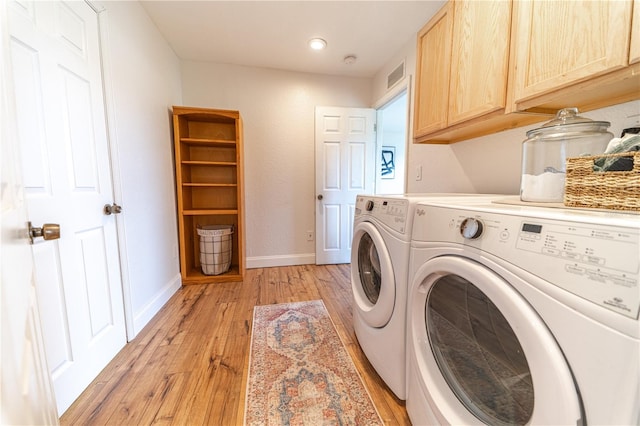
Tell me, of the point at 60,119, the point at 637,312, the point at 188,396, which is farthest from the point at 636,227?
the point at 60,119

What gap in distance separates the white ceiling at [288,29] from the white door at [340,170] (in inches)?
22.6

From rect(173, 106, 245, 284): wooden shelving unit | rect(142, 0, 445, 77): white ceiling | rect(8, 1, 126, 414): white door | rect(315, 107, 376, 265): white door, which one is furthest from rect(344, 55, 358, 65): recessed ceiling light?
rect(8, 1, 126, 414): white door

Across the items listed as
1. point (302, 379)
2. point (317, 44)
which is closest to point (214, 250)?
point (302, 379)

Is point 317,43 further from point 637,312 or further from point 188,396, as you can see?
point 188,396

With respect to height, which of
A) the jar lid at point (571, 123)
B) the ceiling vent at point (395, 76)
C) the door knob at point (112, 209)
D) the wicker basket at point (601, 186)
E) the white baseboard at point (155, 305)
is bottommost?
the white baseboard at point (155, 305)

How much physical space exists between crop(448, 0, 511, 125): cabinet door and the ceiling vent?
3.22 feet

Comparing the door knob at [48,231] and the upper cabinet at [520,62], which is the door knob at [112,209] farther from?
the upper cabinet at [520,62]

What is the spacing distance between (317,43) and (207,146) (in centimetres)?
153

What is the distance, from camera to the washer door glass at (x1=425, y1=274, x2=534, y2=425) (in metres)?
0.60

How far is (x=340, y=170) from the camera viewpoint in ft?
9.57

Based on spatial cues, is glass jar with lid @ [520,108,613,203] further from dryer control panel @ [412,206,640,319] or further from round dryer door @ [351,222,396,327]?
round dryer door @ [351,222,396,327]

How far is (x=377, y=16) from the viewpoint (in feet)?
6.13

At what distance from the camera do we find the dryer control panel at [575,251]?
37cm

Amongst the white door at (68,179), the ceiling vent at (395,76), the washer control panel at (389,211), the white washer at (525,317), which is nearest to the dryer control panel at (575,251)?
the white washer at (525,317)
